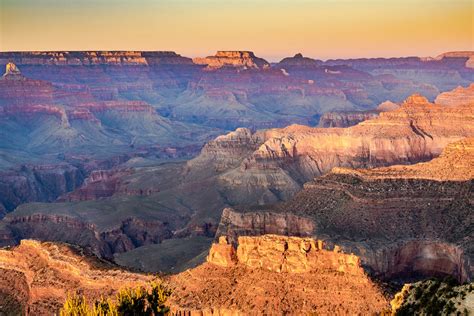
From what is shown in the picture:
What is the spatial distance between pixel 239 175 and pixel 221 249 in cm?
8361

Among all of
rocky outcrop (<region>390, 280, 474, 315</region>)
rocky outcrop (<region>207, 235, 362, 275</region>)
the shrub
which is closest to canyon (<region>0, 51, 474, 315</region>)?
rocky outcrop (<region>207, 235, 362, 275</region>)

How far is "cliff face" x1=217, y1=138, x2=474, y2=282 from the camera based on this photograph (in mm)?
84625

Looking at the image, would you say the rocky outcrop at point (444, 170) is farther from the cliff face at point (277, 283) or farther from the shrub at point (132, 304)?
the shrub at point (132, 304)

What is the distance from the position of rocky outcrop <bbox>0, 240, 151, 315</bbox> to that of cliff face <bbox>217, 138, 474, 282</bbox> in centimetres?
2400

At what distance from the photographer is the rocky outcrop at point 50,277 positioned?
214 feet

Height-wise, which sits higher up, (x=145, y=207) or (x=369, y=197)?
(x=369, y=197)

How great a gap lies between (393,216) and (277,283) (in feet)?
126

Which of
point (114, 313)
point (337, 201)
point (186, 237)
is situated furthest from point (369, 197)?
point (114, 313)

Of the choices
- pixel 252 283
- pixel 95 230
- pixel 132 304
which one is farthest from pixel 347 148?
pixel 132 304

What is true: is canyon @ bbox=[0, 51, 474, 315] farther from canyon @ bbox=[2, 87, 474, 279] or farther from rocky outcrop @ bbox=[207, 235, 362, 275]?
canyon @ bbox=[2, 87, 474, 279]

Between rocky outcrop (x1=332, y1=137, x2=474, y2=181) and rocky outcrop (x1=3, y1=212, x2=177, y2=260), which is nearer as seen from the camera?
rocky outcrop (x1=332, y1=137, x2=474, y2=181)

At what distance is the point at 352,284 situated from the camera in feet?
181

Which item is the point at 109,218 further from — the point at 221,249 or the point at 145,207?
the point at 221,249

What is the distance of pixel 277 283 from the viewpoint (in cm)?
5697
